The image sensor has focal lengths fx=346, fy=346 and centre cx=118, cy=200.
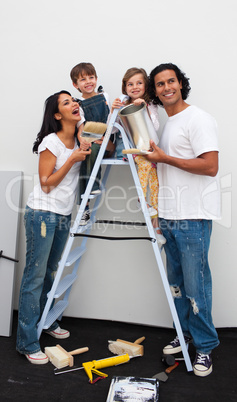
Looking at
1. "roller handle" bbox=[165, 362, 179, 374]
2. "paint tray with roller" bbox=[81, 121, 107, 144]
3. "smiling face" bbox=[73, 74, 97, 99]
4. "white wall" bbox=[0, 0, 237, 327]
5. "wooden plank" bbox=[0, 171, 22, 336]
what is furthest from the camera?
"wooden plank" bbox=[0, 171, 22, 336]

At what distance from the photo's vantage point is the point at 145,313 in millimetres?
2508

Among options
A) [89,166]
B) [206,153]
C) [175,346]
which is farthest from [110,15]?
[175,346]

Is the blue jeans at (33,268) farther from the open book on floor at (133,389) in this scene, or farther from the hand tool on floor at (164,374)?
the hand tool on floor at (164,374)

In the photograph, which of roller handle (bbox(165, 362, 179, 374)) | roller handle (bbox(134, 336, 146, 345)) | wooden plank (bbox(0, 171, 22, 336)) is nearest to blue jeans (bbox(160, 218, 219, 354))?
roller handle (bbox(165, 362, 179, 374))

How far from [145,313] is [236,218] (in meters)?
0.94

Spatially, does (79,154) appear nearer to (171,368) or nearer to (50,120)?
(50,120)

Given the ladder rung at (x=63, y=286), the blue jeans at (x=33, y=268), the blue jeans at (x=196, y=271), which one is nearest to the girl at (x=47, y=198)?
the blue jeans at (x=33, y=268)

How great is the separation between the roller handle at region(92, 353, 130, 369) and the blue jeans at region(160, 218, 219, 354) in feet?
1.37

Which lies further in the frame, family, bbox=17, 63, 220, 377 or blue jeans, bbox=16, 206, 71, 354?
blue jeans, bbox=16, 206, 71, 354

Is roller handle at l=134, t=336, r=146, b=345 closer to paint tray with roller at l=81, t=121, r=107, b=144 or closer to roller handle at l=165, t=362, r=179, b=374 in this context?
roller handle at l=165, t=362, r=179, b=374

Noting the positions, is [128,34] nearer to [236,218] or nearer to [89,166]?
[89,166]

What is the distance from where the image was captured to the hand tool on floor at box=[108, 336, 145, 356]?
2113mm

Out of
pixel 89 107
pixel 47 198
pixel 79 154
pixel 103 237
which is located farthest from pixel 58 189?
pixel 89 107

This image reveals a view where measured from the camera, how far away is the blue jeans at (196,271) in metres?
1.87
